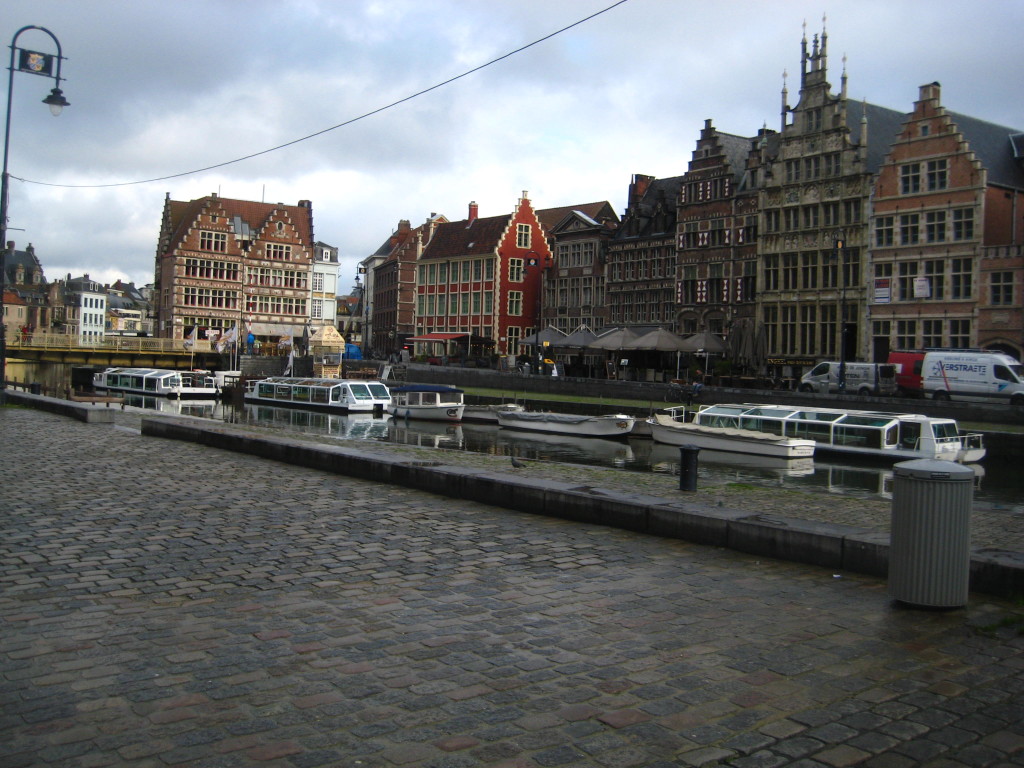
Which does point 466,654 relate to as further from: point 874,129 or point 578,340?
point 874,129

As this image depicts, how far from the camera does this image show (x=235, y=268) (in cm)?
7694

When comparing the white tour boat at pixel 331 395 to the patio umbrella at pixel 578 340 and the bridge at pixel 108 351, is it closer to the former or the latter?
the patio umbrella at pixel 578 340

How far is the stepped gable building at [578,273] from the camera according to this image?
204 ft

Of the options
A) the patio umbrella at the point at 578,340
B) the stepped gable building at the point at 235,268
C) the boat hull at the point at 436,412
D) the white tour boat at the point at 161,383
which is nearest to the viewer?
the boat hull at the point at 436,412

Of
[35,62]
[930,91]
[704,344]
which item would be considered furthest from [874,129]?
[35,62]

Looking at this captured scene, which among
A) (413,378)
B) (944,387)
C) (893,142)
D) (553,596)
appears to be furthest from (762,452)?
(413,378)

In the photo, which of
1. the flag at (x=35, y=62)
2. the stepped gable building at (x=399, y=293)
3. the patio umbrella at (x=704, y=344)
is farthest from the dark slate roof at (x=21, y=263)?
the flag at (x=35, y=62)

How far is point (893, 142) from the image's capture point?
154 feet

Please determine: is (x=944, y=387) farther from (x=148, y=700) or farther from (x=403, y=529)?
(x=148, y=700)

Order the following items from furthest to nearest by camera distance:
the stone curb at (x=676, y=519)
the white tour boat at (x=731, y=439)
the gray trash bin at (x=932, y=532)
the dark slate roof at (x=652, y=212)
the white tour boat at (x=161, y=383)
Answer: the dark slate roof at (x=652, y=212)
the white tour boat at (x=161, y=383)
the white tour boat at (x=731, y=439)
the stone curb at (x=676, y=519)
the gray trash bin at (x=932, y=532)

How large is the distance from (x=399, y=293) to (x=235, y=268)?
15.6 metres

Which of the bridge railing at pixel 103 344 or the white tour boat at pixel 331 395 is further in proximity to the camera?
the bridge railing at pixel 103 344

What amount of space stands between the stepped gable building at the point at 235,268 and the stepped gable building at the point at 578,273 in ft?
72.8

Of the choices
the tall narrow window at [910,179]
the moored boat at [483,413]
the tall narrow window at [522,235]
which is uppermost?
the tall narrow window at [522,235]
